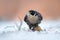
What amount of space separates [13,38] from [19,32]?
0.08m

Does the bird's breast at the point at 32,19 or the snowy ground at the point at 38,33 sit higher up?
the bird's breast at the point at 32,19

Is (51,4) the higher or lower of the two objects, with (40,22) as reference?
higher

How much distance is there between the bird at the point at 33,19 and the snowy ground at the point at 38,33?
0.04m

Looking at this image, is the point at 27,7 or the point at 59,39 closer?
the point at 59,39

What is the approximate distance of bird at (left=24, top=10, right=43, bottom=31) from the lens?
3.60ft

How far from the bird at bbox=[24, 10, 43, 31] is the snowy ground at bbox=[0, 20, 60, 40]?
0.04 metres

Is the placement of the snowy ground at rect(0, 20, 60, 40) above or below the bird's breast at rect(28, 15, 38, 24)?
below

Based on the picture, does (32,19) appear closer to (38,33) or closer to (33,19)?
(33,19)

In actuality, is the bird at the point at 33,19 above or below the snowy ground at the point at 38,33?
above

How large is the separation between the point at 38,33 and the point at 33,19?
0.13 meters

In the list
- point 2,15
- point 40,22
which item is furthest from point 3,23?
point 40,22

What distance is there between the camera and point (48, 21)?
3.72ft

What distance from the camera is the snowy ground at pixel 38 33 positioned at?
3.42 ft

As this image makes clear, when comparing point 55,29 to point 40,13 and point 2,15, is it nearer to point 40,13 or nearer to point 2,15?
point 40,13
